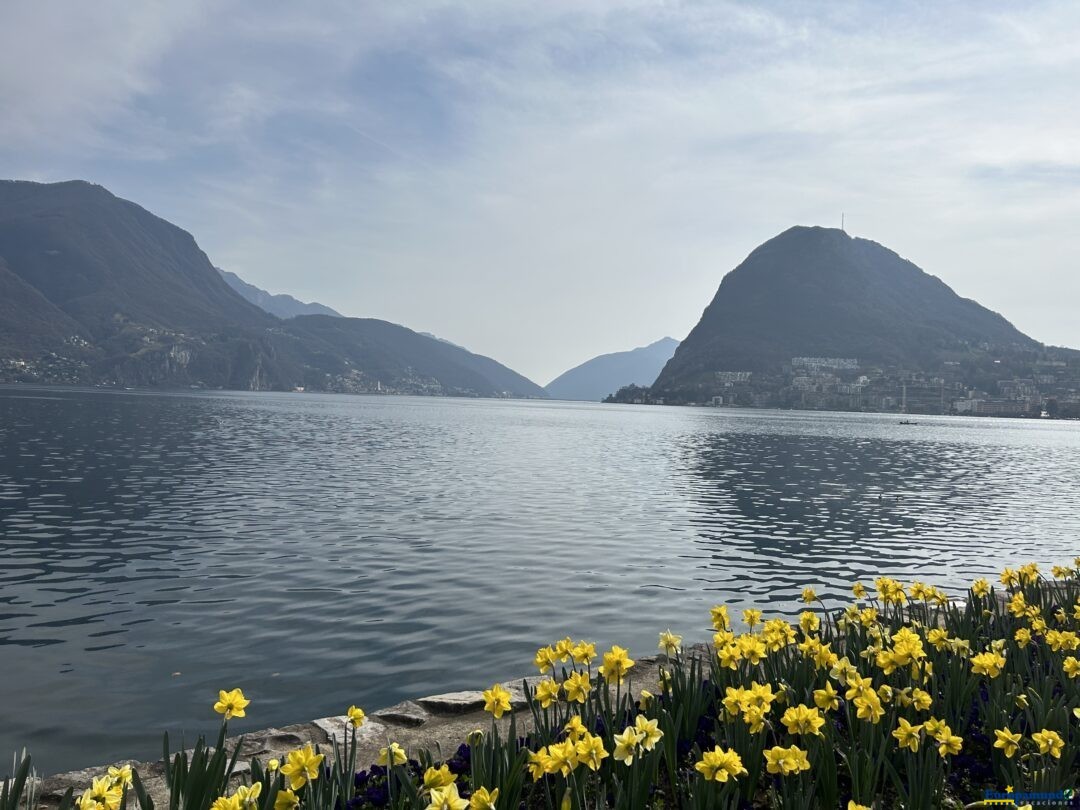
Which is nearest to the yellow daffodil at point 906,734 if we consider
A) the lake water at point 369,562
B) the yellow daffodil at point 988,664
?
the yellow daffodil at point 988,664

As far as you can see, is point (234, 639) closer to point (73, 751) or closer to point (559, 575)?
point (73, 751)

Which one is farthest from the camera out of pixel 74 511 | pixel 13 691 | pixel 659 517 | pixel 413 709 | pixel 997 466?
pixel 997 466

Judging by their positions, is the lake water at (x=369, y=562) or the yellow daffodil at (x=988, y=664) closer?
the yellow daffodil at (x=988, y=664)

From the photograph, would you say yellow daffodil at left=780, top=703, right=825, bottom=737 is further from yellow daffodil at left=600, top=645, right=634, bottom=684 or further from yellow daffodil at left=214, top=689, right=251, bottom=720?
yellow daffodil at left=214, top=689, right=251, bottom=720

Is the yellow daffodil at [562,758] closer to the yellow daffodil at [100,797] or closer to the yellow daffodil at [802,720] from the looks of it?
the yellow daffodil at [802,720]

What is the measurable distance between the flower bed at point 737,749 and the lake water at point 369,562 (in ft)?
15.6

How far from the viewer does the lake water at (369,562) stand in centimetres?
1155

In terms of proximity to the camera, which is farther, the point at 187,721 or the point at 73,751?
the point at 187,721

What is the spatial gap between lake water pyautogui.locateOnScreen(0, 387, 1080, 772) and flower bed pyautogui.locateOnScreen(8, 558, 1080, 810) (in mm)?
4761

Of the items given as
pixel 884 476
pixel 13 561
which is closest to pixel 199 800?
pixel 13 561

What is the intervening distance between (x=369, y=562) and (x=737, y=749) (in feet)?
51.0

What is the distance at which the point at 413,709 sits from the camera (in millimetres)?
8727

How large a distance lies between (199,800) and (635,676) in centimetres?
649

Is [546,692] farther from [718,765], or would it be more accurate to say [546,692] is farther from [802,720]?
[802,720]
